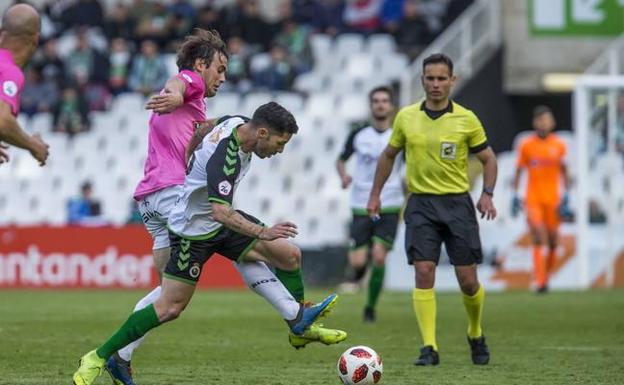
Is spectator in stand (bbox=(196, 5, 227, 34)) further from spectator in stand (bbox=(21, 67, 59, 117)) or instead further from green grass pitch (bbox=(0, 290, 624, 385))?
green grass pitch (bbox=(0, 290, 624, 385))

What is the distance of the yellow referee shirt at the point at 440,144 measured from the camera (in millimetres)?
10578

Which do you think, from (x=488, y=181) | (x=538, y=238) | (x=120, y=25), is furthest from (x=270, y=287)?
(x=120, y=25)

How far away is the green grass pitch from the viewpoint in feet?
31.8

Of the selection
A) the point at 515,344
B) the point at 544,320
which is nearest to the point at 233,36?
the point at 544,320

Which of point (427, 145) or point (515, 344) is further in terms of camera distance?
point (515, 344)

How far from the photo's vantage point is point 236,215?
843cm

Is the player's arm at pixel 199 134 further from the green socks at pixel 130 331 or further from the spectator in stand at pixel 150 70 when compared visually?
the spectator in stand at pixel 150 70

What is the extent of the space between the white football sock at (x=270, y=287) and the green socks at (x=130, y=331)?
80 centimetres

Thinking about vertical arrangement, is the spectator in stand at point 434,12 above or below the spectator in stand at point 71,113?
above

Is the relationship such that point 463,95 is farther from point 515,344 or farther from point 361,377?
point 361,377

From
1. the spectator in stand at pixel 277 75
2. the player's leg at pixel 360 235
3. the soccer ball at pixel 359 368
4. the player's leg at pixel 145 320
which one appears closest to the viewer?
the player's leg at pixel 145 320

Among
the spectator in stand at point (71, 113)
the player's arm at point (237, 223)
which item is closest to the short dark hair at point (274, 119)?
the player's arm at point (237, 223)

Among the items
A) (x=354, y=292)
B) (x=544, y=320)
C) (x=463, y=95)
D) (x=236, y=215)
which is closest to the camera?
(x=236, y=215)

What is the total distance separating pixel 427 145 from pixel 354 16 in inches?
640
